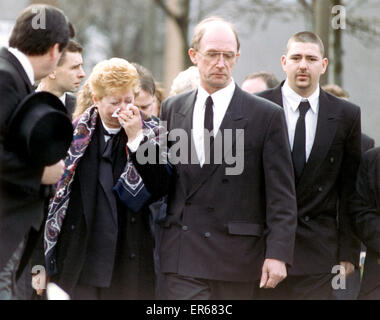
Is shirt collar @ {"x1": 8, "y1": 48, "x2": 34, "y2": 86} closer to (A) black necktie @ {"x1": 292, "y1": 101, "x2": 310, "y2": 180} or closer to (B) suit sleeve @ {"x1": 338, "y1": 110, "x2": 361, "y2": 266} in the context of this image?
(A) black necktie @ {"x1": 292, "y1": 101, "x2": 310, "y2": 180}

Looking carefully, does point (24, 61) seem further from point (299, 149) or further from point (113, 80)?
point (299, 149)

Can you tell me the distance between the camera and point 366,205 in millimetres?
6461

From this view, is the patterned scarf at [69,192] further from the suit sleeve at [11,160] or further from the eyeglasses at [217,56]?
the suit sleeve at [11,160]

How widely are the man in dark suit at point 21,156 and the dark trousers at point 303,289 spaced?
1960 millimetres

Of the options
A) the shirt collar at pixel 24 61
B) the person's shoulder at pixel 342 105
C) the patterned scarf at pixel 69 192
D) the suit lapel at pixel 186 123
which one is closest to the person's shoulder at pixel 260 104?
the suit lapel at pixel 186 123

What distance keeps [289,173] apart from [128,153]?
1.03 m

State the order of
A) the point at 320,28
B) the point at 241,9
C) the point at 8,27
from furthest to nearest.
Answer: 1. the point at 8,27
2. the point at 241,9
3. the point at 320,28

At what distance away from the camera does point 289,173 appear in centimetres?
584

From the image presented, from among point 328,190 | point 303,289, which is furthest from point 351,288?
point 328,190

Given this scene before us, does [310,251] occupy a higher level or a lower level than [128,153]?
lower

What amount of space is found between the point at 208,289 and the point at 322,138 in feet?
Result: 4.51

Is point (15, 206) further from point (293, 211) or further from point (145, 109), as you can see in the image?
point (145, 109)

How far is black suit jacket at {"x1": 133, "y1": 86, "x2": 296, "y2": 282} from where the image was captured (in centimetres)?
577
